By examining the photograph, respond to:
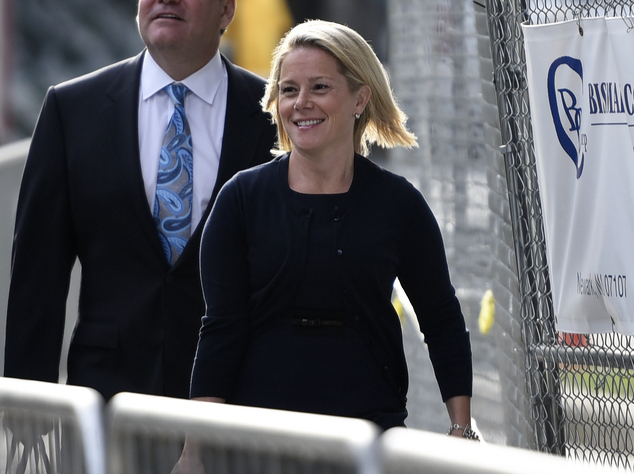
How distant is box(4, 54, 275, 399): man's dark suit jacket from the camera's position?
3336 millimetres

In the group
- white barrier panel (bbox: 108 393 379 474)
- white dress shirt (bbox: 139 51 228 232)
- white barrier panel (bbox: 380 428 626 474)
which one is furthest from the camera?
white dress shirt (bbox: 139 51 228 232)

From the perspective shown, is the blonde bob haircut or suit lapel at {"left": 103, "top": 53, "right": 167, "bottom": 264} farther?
suit lapel at {"left": 103, "top": 53, "right": 167, "bottom": 264}

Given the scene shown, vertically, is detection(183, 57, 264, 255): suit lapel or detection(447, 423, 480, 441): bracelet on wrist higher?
detection(183, 57, 264, 255): suit lapel

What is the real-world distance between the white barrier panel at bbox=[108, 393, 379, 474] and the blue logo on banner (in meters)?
1.97

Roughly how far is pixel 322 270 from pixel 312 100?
460mm

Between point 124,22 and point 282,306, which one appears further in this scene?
point 124,22

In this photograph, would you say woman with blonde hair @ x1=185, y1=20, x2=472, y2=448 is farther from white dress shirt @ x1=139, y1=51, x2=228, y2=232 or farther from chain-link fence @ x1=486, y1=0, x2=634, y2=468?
chain-link fence @ x1=486, y1=0, x2=634, y2=468

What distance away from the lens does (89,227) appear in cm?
337

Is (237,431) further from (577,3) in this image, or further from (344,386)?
(577,3)

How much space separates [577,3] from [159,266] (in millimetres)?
1600

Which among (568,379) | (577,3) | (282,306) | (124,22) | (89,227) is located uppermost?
(124,22)

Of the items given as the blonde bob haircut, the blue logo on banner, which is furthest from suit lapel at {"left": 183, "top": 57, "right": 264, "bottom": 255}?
the blue logo on banner

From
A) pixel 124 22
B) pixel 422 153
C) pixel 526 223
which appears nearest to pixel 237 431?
pixel 526 223

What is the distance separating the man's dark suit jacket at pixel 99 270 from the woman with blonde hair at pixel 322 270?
58 cm
